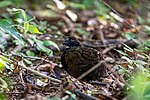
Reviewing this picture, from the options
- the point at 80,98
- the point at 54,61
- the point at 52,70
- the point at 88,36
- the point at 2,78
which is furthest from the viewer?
the point at 88,36

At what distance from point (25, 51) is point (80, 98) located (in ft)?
3.16

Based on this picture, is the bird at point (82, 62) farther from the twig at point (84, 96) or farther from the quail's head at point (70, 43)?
the twig at point (84, 96)

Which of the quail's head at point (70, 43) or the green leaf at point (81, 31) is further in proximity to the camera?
the green leaf at point (81, 31)

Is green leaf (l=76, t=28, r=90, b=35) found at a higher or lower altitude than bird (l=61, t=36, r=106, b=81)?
higher

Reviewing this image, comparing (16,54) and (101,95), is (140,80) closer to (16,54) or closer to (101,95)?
(101,95)

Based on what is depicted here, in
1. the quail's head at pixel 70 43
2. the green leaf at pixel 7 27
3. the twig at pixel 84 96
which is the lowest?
the twig at pixel 84 96

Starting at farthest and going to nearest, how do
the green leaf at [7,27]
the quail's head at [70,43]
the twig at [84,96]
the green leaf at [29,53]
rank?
the green leaf at [29,53] → the quail's head at [70,43] → the green leaf at [7,27] → the twig at [84,96]

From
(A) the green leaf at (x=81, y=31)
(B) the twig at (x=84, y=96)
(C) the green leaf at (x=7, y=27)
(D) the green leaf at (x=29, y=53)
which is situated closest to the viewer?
(B) the twig at (x=84, y=96)

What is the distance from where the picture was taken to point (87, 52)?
2.04 metres

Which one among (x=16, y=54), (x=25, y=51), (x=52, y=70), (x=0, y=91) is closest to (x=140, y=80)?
(x=0, y=91)

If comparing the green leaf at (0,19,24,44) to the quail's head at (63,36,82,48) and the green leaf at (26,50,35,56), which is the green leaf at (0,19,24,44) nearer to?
the quail's head at (63,36,82,48)

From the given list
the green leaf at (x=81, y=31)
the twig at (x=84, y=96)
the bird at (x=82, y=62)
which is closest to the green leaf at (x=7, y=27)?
the bird at (x=82, y=62)

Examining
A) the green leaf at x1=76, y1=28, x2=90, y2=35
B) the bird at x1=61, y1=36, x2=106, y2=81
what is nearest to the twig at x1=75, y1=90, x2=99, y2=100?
the bird at x1=61, y1=36, x2=106, y2=81

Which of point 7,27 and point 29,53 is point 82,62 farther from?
point 29,53
